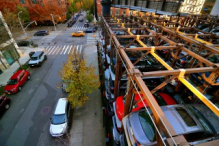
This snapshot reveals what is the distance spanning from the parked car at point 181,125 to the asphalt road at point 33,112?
670cm

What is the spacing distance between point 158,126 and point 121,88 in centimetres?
526

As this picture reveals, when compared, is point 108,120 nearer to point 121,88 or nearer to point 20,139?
point 121,88

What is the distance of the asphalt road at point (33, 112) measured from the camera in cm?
828

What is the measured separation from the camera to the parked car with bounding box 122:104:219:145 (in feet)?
12.5

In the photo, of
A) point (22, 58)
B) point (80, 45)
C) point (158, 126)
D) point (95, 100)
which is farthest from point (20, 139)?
point (80, 45)

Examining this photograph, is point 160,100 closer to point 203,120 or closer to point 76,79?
point 203,120

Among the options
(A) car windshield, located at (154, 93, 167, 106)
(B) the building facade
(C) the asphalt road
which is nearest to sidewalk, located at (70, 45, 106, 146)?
(C) the asphalt road

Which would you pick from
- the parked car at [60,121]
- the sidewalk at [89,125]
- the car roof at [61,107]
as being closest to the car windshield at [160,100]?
the sidewalk at [89,125]

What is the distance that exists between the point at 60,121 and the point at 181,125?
8.02 m

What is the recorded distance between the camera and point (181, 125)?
399 centimetres

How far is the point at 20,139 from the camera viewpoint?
27.2 feet

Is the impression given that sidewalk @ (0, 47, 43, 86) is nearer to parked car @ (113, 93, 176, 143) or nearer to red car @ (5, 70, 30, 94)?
red car @ (5, 70, 30, 94)

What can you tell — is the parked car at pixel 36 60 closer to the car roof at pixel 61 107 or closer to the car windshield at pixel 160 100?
the car roof at pixel 61 107

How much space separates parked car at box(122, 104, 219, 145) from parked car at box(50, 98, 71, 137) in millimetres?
5941
